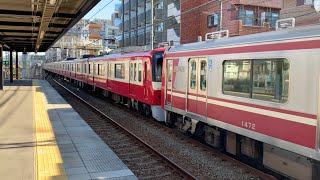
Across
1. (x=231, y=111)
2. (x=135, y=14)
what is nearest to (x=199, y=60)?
Result: (x=231, y=111)

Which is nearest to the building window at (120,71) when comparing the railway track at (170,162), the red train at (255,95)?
the railway track at (170,162)

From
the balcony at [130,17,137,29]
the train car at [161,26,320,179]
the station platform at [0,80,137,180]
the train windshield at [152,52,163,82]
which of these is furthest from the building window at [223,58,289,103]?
the balcony at [130,17,137,29]

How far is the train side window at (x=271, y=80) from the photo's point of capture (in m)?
6.39

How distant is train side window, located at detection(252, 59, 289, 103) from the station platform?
2.94 m

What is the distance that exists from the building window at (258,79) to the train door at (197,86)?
3.31ft

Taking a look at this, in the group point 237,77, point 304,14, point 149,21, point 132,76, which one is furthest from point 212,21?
point 237,77

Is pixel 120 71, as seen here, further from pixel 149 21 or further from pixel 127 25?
pixel 127 25

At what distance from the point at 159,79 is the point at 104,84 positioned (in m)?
9.44

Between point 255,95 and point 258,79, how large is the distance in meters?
0.31

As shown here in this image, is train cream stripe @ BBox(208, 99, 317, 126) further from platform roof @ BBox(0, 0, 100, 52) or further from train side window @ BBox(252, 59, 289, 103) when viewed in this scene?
platform roof @ BBox(0, 0, 100, 52)

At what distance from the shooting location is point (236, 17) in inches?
1330

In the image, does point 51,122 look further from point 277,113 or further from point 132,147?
point 277,113

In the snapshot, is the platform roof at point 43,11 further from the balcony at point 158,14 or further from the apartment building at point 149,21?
the balcony at point 158,14

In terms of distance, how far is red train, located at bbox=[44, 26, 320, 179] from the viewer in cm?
587
